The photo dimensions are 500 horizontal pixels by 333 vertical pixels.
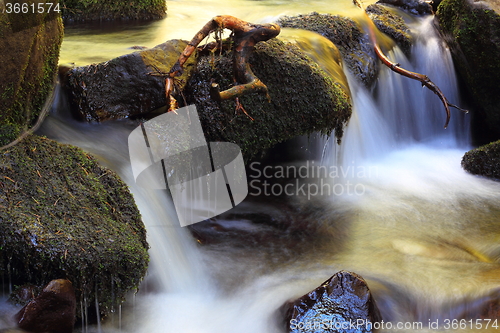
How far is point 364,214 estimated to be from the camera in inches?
199

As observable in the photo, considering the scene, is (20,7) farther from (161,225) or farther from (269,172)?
(269,172)

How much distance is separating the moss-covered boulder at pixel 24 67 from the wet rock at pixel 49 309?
1173mm

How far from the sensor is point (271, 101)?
468 cm

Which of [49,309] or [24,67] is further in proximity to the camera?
[24,67]

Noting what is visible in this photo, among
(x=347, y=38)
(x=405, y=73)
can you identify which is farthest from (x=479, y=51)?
(x=347, y=38)

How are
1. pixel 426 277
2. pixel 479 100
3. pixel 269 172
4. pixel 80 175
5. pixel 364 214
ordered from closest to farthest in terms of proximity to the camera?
pixel 80 175, pixel 426 277, pixel 364 214, pixel 269 172, pixel 479 100

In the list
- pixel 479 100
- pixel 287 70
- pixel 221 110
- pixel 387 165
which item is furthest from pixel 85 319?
pixel 479 100

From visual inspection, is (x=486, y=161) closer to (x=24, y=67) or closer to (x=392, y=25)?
(x=392, y=25)

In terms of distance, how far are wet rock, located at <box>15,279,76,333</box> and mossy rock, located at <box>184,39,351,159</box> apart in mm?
2010

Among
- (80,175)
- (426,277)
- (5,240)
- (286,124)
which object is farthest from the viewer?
(286,124)

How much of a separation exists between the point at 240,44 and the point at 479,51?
155 inches

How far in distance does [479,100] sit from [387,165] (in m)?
2.01

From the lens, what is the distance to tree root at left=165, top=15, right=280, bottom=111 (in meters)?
4.31

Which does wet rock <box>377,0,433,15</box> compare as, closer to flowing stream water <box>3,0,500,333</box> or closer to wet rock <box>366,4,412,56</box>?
wet rock <box>366,4,412,56</box>
